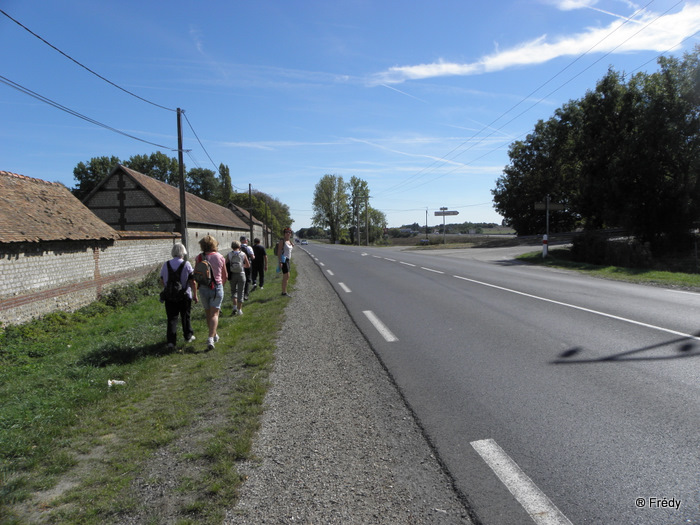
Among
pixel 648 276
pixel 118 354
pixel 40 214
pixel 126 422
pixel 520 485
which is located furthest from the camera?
pixel 648 276

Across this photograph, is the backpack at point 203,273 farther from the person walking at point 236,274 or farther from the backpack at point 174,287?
the person walking at point 236,274

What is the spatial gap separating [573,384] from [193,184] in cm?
9920

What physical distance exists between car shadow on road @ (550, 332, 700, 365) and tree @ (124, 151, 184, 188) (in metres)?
83.4

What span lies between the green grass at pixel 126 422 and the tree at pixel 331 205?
90.4 m

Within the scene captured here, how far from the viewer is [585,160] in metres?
27.3

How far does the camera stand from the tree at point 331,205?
97.8m

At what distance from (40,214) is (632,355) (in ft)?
43.2

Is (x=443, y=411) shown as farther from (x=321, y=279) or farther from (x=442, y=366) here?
(x=321, y=279)

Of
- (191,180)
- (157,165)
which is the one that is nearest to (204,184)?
(191,180)

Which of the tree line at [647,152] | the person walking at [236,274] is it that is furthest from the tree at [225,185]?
the person walking at [236,274]

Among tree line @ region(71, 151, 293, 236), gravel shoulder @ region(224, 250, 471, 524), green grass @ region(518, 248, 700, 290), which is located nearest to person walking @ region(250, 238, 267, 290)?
gravel shoulder @ region(224, 250, 471, 524)

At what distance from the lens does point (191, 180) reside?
9462 centimetres

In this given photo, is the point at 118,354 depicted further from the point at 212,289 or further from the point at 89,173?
the point at 89,173

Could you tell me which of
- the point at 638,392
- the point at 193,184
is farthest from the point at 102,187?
the point at 193,184
